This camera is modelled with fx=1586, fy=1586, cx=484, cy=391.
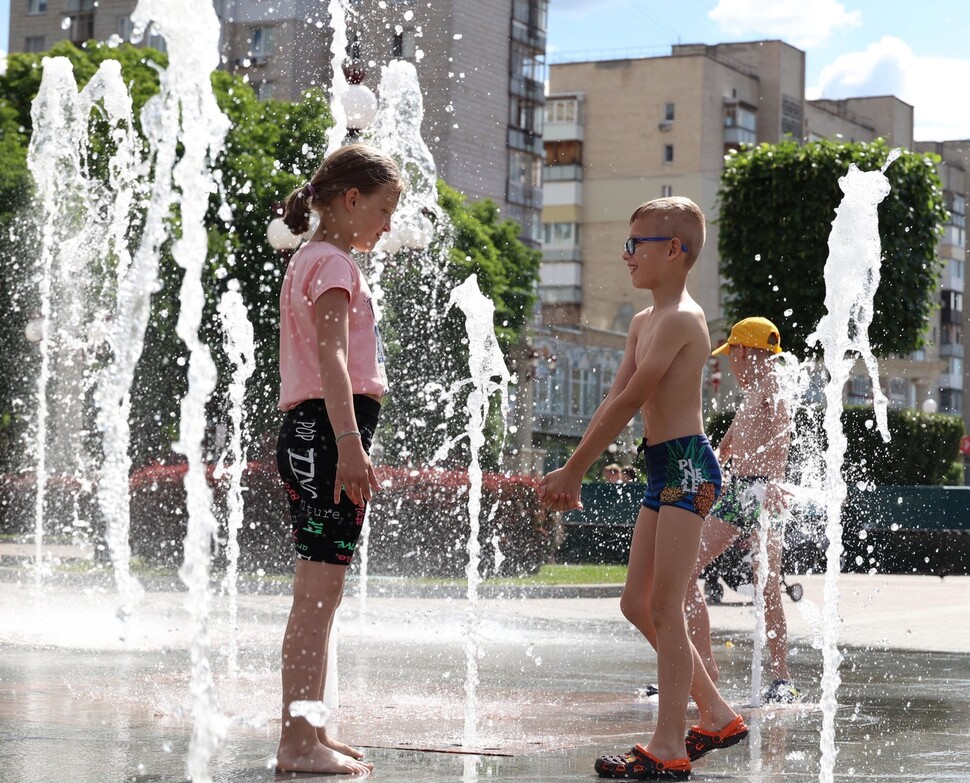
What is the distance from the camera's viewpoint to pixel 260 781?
3.86 metres

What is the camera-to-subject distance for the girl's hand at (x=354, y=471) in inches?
154

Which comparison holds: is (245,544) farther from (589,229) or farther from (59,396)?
(589,229)

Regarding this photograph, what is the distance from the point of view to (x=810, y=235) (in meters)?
32.5

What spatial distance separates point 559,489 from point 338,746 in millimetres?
912

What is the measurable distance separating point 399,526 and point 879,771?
12239 mm

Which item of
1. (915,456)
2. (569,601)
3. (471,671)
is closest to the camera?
(471,671)

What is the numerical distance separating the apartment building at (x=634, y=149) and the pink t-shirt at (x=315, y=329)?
61.3 metres

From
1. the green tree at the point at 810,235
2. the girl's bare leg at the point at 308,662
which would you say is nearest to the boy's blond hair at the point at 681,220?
the girl's bare leg at the point at 308,662

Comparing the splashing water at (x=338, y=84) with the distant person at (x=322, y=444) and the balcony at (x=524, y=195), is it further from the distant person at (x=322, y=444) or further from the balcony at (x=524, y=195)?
the balcony at (x=524, y=195)

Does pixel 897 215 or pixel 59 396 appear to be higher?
pixel 897 215

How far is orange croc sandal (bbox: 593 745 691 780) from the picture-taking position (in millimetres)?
4117

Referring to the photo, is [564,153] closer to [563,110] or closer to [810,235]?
[563,110]

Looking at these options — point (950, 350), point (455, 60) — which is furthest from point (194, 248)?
point (950, 350)

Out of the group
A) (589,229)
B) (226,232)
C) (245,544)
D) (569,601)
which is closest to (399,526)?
(245,544)
